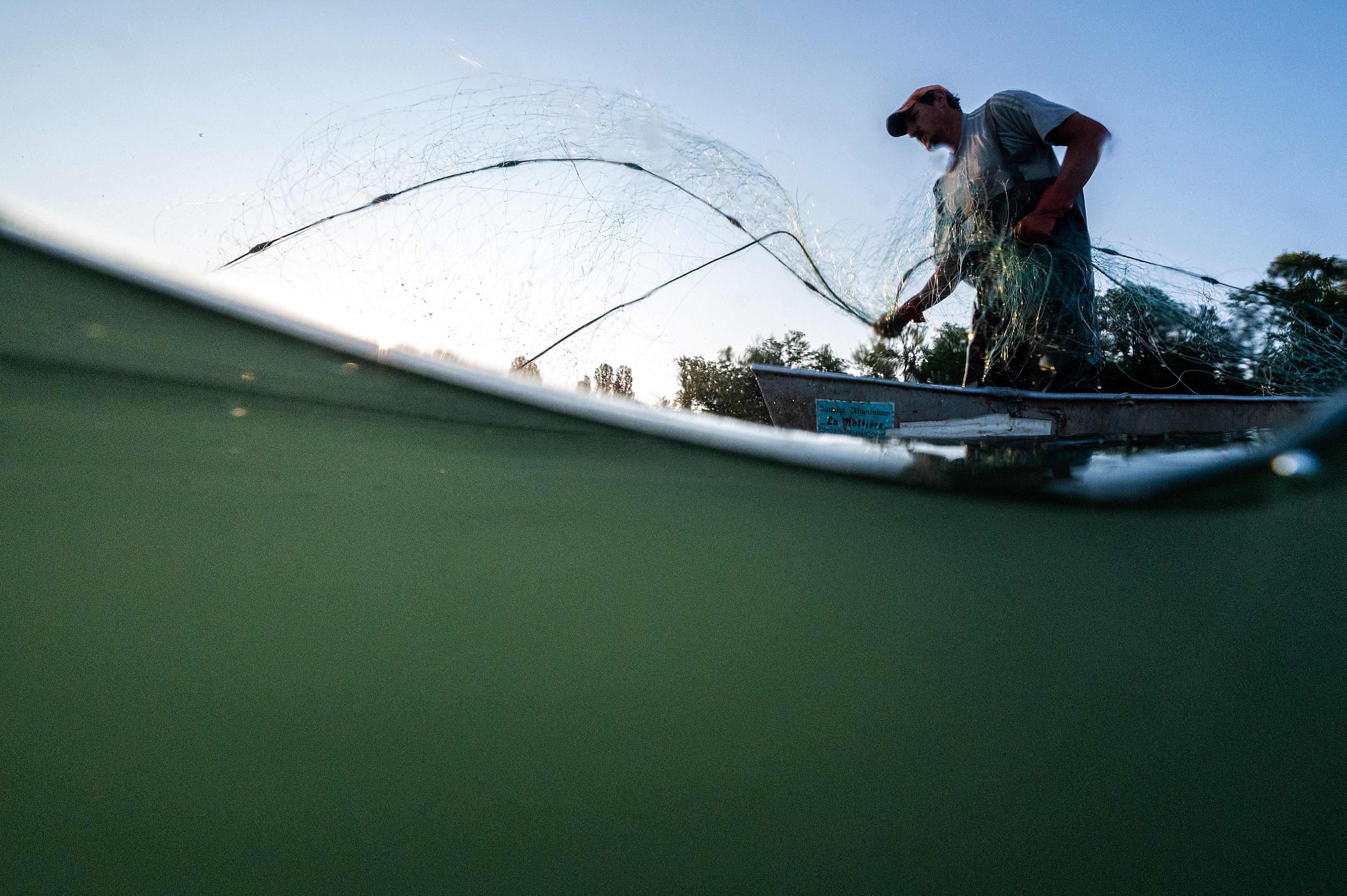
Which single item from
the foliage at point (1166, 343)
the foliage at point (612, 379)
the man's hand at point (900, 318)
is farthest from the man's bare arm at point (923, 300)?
the foliage at point (612, 379)

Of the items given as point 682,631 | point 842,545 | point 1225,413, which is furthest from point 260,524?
point 1225,413

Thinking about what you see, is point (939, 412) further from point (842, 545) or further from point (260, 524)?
point (260, 524)

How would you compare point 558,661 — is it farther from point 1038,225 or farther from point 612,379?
point 1038,225

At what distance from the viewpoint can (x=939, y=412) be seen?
341cm

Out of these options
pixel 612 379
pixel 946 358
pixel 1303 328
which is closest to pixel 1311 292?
pixel 1303 328

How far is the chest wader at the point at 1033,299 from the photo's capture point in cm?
306

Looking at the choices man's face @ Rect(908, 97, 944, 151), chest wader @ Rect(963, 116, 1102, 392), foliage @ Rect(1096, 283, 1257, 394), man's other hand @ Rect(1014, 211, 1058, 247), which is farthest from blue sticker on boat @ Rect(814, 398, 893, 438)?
man's face @ Rect(908, 97, 944, 151)

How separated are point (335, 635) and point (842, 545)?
2.33 feet

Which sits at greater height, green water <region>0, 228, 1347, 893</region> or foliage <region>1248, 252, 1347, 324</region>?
foliage <region>1248, 252, 1347, 324</region>

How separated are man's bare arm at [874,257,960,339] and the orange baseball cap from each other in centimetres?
86

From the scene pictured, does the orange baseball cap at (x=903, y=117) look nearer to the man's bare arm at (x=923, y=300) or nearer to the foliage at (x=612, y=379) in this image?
the man's bare arm at (x=923, y=300)

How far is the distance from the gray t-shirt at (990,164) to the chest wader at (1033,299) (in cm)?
3

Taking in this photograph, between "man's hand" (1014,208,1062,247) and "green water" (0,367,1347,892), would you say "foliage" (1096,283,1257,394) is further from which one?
"green water" (0,367,1347,892)

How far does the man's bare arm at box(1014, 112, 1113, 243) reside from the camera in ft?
9.55
